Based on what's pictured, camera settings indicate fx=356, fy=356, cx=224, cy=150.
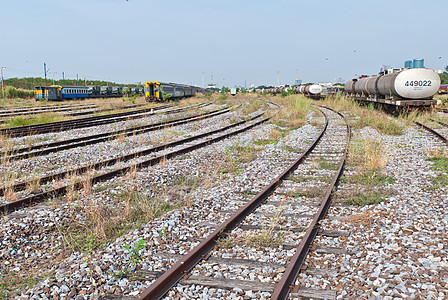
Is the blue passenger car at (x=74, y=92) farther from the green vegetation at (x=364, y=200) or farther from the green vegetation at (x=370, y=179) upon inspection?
the green vegetation at (x=364, y=200)

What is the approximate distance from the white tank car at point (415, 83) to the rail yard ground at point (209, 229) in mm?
10149

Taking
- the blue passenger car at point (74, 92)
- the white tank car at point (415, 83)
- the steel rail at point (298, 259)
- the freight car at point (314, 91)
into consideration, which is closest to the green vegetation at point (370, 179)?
the steel rail at point (298, 259)

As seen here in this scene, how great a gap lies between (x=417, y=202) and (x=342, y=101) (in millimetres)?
27152

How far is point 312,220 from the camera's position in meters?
5.23

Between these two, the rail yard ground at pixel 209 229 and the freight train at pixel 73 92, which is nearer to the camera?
the rail yard ground at pixel 209 229

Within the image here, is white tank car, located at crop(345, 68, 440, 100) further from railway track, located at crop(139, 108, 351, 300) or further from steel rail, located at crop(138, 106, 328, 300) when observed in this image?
steel rail, located at crop(138, 106, 328, 300)

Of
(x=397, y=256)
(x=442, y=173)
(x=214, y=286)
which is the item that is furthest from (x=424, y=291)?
(x=442, y=173)

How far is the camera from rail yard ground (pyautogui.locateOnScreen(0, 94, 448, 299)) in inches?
147

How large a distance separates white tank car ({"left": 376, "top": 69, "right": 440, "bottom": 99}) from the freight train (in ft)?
124

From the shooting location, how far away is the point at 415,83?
61.0 ft

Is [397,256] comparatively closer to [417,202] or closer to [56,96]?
[417,202]

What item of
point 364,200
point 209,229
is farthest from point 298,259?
point 364,200

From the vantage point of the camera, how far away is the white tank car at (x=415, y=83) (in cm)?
1863

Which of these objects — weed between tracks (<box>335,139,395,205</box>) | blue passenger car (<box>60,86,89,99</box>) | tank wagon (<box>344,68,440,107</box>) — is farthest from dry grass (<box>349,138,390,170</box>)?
blue passenger car (<box>60,86,89,99</box>)
